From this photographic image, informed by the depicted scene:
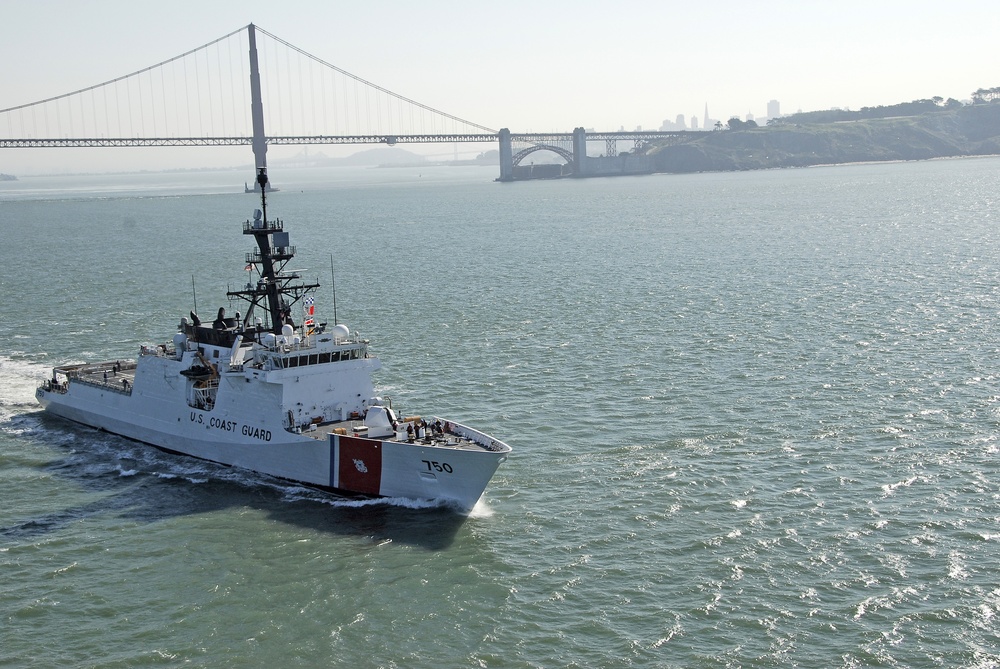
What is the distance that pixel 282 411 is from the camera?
102 ft

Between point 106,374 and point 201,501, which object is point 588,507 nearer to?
point 201,501

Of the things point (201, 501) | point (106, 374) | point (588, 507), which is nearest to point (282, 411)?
point (201, 501)

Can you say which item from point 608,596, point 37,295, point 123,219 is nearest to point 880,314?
point 608,596

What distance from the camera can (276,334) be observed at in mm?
34219

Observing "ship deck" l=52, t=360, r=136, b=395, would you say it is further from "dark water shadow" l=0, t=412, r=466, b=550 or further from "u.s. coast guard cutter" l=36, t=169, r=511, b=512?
"dark water shadow" l=0, t=412, r=466, b=550

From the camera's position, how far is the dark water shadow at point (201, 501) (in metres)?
27.3

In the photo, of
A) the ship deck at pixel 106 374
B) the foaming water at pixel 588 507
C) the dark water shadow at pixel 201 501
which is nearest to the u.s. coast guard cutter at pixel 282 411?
the ship deck at pixel 106 374

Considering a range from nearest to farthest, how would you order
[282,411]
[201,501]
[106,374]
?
[201,501]
[282,411]
[106,374]

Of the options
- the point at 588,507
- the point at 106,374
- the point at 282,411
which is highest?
the point at 106,374

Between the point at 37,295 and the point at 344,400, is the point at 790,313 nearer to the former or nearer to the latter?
the point at 344,400

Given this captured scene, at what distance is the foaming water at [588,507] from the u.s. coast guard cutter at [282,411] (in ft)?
2.87

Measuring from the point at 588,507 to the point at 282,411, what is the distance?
1040cm

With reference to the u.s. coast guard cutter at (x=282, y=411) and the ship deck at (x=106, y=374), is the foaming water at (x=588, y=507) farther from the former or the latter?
the ship deck at (x=106, y=374)

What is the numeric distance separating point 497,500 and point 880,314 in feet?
104
